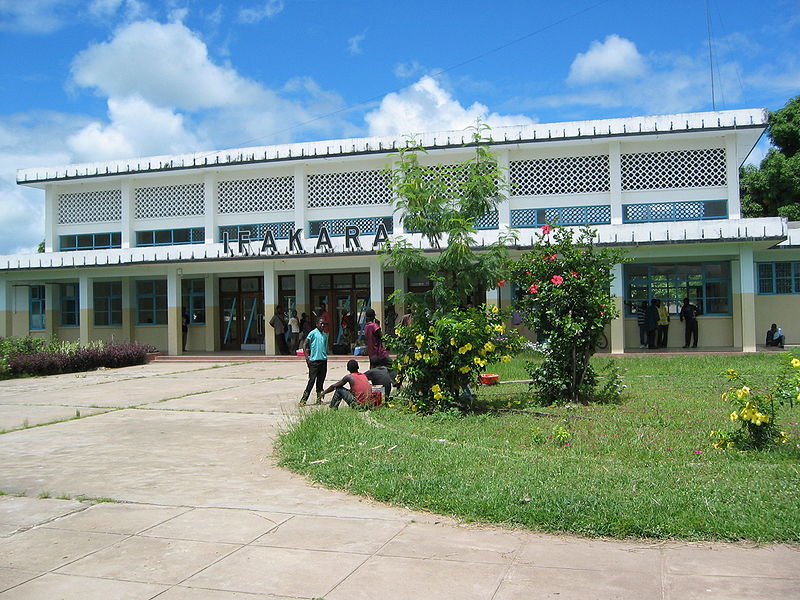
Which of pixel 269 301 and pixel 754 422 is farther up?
pixel 269 301

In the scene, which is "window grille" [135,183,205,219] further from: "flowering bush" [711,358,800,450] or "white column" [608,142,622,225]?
"flowering bush" [711,358,800,450]

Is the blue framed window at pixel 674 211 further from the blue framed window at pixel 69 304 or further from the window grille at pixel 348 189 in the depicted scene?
the blue framed window at pixel 69 304

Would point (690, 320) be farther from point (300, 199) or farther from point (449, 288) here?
point (449, 288)

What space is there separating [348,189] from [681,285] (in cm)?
1146

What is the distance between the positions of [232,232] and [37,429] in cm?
1578

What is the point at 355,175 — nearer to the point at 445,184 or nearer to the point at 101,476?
the point at 445,184

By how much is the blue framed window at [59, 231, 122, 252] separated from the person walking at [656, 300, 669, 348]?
1955 centimetres

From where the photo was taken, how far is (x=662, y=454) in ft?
23.6

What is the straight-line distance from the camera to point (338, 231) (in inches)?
959

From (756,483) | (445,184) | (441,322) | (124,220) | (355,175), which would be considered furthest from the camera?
(124,220)

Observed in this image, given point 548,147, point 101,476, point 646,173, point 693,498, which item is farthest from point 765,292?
point 101,476

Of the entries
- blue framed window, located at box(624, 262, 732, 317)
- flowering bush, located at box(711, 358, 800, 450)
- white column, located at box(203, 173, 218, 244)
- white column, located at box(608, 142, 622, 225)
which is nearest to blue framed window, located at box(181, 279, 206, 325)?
white column, located at box(203, 173, 218, 244)

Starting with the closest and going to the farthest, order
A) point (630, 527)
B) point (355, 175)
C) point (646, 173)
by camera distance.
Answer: point (630, 527), point (646, 173), point (355, 175)

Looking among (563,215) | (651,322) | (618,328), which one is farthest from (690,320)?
(563,215)
